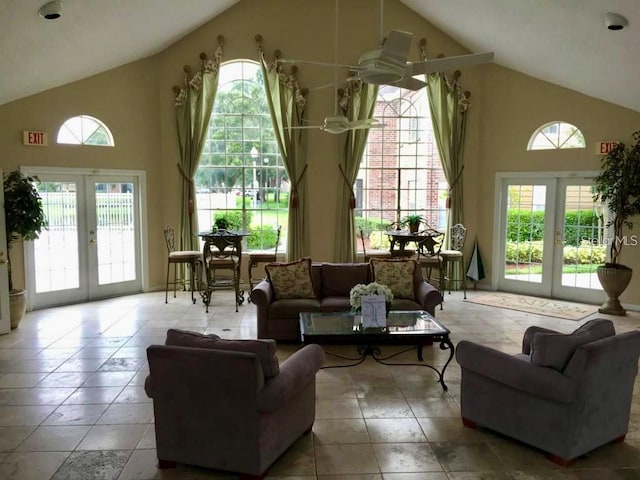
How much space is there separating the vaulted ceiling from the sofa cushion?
11.7ft

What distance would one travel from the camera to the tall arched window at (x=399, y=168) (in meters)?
8.67

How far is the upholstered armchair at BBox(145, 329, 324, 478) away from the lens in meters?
2.84

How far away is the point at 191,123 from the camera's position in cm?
816

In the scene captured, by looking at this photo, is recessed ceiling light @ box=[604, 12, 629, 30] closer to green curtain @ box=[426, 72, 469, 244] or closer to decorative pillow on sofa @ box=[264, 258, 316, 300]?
green curtain @ box=[426, 72, 469, 244]

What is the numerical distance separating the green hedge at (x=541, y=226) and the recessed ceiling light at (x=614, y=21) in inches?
121

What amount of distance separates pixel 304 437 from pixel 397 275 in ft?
8.99

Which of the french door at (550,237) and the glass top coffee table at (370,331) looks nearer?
the glass top coffee table at (370,331)

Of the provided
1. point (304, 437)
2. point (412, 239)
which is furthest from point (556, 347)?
point (412, 239)

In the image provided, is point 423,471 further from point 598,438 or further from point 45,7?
point 45,7

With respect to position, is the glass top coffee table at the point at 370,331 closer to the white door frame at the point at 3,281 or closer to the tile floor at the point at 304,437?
the tile floor at the point at 304,437

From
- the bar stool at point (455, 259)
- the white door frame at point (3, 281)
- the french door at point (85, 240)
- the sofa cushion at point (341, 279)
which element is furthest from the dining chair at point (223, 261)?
the bar stool at point (455, 259)

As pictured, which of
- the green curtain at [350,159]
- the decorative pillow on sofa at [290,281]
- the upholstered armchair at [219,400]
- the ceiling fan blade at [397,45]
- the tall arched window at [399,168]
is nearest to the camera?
the upholstered armchair at [219,400]

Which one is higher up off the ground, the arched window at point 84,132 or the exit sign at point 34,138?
the arched window at point 84,132

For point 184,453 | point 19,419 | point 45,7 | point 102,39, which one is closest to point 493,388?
point 184,453
